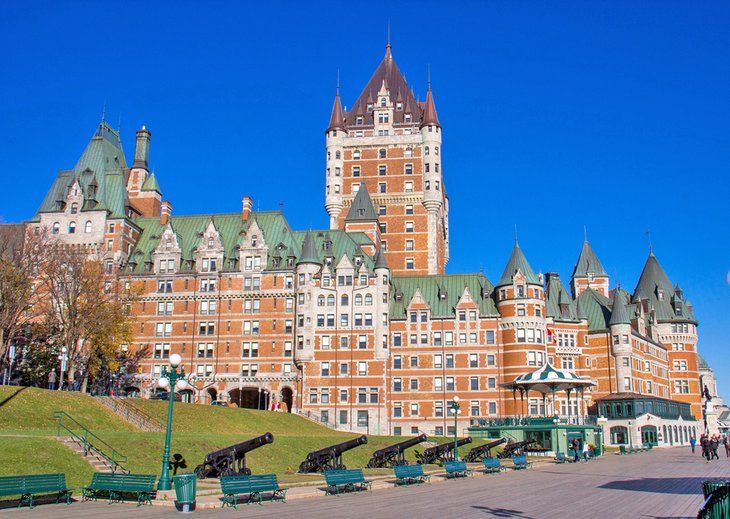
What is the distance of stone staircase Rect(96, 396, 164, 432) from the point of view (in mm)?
52969

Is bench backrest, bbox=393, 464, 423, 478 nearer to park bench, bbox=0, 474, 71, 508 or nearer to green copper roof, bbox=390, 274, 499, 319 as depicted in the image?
park bench, bbox=0, 474, 71, 508

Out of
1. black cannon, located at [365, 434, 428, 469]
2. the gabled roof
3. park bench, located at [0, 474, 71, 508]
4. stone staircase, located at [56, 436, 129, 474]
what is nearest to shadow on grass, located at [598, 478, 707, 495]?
black cannon, located at [365, 434, 428, 469]

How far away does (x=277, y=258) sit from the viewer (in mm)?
86688

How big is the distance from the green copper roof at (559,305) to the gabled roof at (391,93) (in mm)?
29850

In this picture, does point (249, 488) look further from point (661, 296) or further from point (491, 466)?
point (661, 296)

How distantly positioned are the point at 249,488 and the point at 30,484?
7.16 metres

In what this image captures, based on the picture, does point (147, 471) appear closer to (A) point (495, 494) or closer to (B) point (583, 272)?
(A) point (495, 494)

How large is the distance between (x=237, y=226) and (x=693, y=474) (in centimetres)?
6263

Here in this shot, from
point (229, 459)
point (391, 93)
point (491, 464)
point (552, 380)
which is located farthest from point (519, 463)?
point (391, 93)

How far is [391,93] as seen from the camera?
368 ft

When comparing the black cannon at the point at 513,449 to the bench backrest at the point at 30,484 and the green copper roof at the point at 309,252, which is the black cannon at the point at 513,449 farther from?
the bench backrest at the point at 30,484

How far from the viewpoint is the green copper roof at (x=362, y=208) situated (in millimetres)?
94062

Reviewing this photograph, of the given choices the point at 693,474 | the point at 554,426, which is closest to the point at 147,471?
the point at 693,474

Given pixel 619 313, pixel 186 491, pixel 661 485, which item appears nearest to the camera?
pixel 186 491
